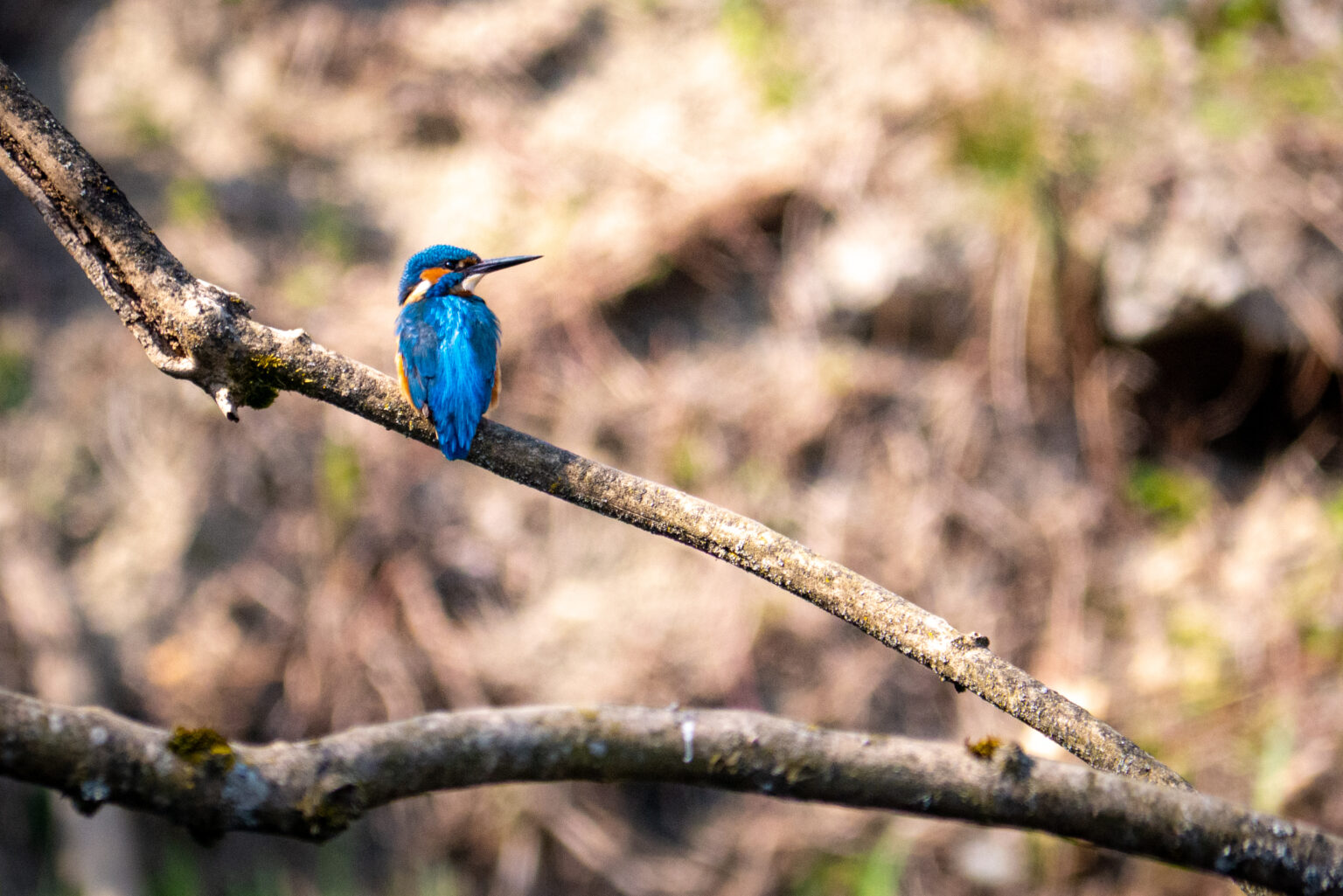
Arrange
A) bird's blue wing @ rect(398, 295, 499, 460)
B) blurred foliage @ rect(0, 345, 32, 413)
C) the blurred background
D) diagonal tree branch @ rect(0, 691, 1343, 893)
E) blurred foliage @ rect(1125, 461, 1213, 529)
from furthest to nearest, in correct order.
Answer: blurred foliage @ rect(0, 345, 32, 413) → blurred foliage @ rect(1125, 461, 1213, 529) → the blurred background → bird's blue wing @ rect(398, 295, 499, 460) → diagonal tree branch @ rect(0, 691, 1343, 893)

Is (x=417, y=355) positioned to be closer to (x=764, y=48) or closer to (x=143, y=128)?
(x=764, y=48)

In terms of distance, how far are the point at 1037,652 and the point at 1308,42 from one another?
328 centimetres

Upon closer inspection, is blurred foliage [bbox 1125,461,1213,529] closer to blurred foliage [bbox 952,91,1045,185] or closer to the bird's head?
blurred foliage [bbox 952,91,1045,185]

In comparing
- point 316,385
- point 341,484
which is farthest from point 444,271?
point 341,484

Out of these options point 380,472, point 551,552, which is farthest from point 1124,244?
point 380,472

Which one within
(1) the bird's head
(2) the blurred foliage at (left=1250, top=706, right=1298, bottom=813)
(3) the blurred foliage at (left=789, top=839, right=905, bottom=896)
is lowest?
(3) the blurred foliage at (left=789, top=839, right=905, bottom=896)

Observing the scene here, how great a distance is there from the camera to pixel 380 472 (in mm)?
4543

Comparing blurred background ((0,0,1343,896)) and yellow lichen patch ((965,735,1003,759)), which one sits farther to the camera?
blurred background ((0,0,1343,896))

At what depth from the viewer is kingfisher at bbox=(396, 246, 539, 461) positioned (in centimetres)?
190

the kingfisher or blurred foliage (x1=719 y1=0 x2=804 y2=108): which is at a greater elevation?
blurred foliage (x1=719 y1=0 x2=804 y2=108)

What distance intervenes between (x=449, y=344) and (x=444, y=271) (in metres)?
0.75

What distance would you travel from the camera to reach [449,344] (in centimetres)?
235

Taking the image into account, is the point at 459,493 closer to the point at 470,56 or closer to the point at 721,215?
the point at 721,215

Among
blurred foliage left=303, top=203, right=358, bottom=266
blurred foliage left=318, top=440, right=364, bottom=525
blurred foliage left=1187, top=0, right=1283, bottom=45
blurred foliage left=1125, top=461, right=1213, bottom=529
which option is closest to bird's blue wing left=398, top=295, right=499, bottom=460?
blurred foliage left=318, top=440, right=364, bottom=525
